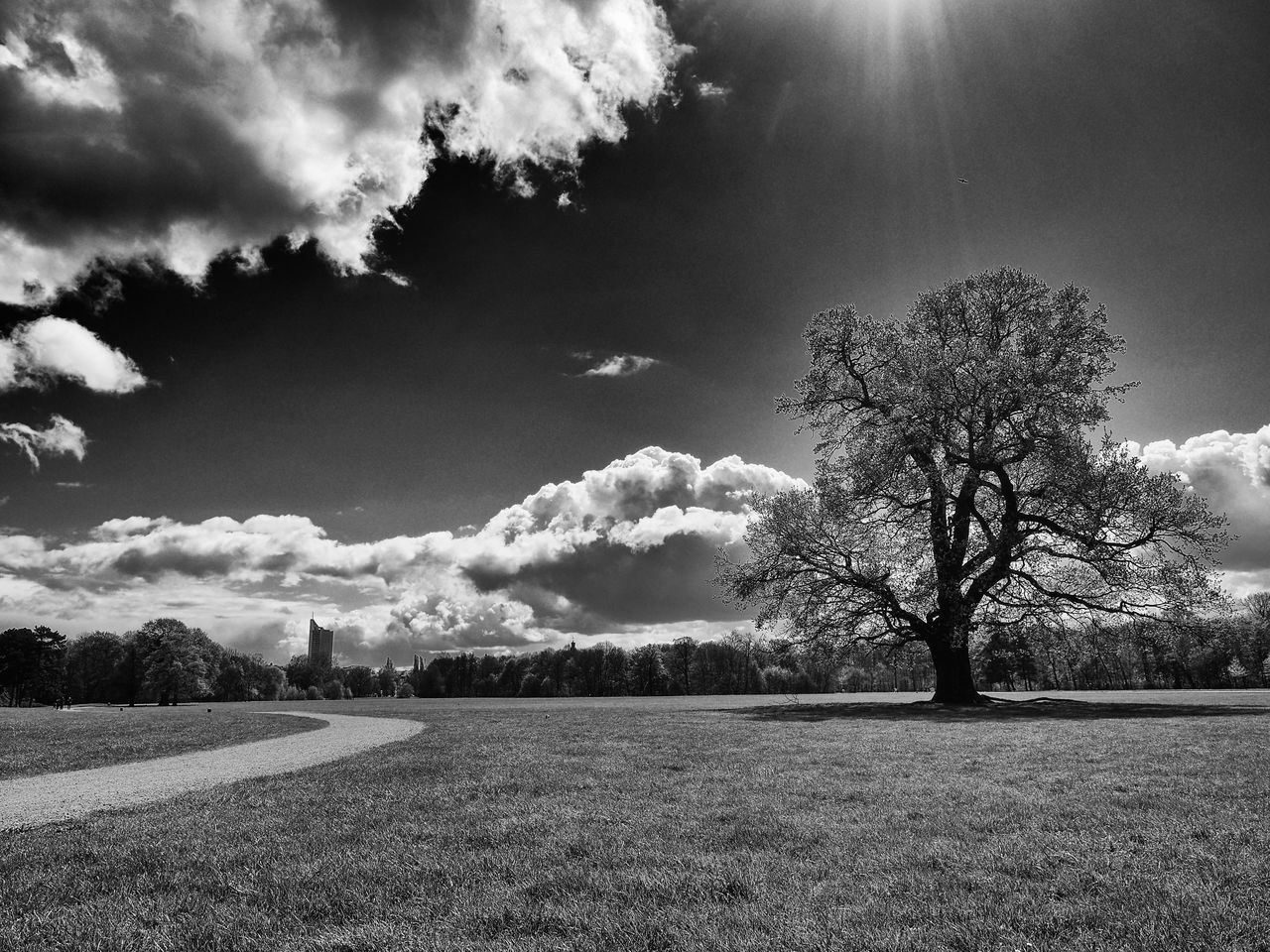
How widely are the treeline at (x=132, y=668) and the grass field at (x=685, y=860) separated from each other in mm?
105296

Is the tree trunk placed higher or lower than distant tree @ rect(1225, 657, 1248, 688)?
higher

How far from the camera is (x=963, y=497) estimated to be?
2991 centimetres

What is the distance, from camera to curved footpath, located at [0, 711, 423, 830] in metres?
10.0

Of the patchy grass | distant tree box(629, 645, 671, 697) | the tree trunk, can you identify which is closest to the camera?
the patchy grass

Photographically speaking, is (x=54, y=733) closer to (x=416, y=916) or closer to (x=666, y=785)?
(x=666, y=785)

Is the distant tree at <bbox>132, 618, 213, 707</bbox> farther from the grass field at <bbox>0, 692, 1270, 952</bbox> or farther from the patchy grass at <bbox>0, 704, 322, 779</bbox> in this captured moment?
the grass field at <bbox>0, 692, 1270, 952</bbox>

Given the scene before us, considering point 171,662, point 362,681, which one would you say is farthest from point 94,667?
point 362,681

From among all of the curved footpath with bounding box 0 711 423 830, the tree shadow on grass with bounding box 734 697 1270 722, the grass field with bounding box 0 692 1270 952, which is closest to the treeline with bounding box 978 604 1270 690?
the tree shadow on grass with bounding box 734 697 1270 722

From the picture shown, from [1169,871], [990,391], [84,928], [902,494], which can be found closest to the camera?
[84,928]

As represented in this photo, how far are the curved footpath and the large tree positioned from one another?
1866 centimetres

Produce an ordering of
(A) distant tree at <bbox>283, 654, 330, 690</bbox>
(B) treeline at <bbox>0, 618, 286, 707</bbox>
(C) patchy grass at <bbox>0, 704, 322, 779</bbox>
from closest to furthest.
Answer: (C) patchy grass at <bbox>0, 704, 322, 779</bbox> < (B) treeline at <bbox>0, 618, 286, 707</bbox> < (A) distant tree at <bbox>283, 654, 330, 690</bbox>

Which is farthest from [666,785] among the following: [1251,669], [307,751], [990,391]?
[1251,669]

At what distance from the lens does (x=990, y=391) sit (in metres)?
27.8

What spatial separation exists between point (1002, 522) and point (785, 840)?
26.3 meters
